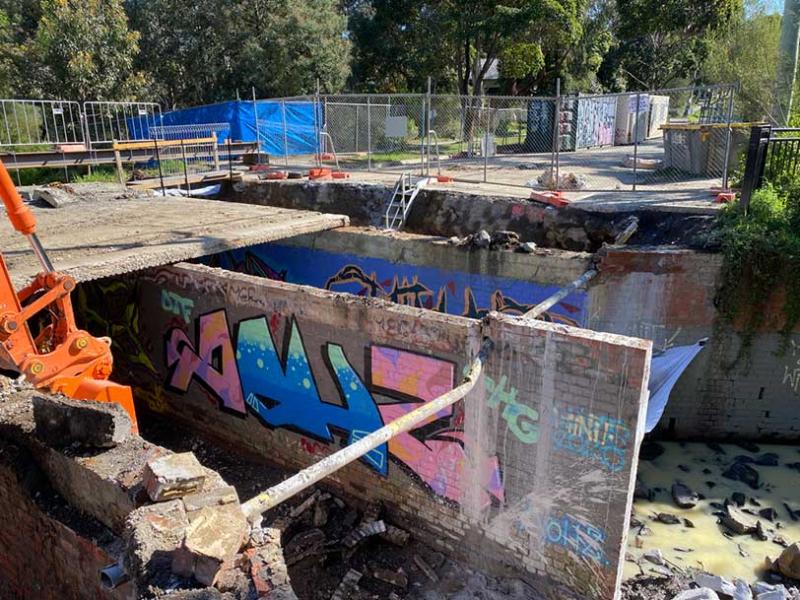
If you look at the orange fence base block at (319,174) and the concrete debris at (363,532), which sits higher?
the orange fence base block at (319,174)

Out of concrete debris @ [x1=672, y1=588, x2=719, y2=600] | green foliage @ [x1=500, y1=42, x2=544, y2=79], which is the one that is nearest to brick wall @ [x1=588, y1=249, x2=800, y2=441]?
concrete debris @ [x1=672, y1=588, x2=719, y2=600]

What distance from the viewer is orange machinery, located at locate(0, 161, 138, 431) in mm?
6289

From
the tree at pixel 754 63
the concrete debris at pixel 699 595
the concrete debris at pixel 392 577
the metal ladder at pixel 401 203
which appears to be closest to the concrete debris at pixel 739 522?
the concrete debris at pixel 699 595

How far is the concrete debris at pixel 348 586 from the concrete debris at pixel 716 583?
12.7 feet

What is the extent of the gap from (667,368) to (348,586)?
230 inches

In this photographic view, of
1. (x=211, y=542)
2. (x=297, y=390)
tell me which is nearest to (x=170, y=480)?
(x=211, y=542)

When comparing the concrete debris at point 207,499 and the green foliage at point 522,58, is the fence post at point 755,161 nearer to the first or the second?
the concrete debris at point 207,499

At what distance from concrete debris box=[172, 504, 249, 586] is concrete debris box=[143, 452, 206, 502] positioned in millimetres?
231

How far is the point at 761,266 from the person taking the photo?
31.6ft

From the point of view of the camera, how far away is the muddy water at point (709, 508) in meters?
7.80

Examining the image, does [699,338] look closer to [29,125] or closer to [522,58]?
[522,58]

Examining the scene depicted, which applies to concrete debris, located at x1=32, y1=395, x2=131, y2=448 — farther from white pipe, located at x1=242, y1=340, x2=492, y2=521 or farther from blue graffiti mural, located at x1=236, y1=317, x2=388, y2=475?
blue graffiti mural, located at x1=236, y1=317, x2=388, y2=475

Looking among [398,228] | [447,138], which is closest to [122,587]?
[398,228]

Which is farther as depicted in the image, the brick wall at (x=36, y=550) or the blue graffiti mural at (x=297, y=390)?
the blue graffiti mural at (x=297, y=390)
